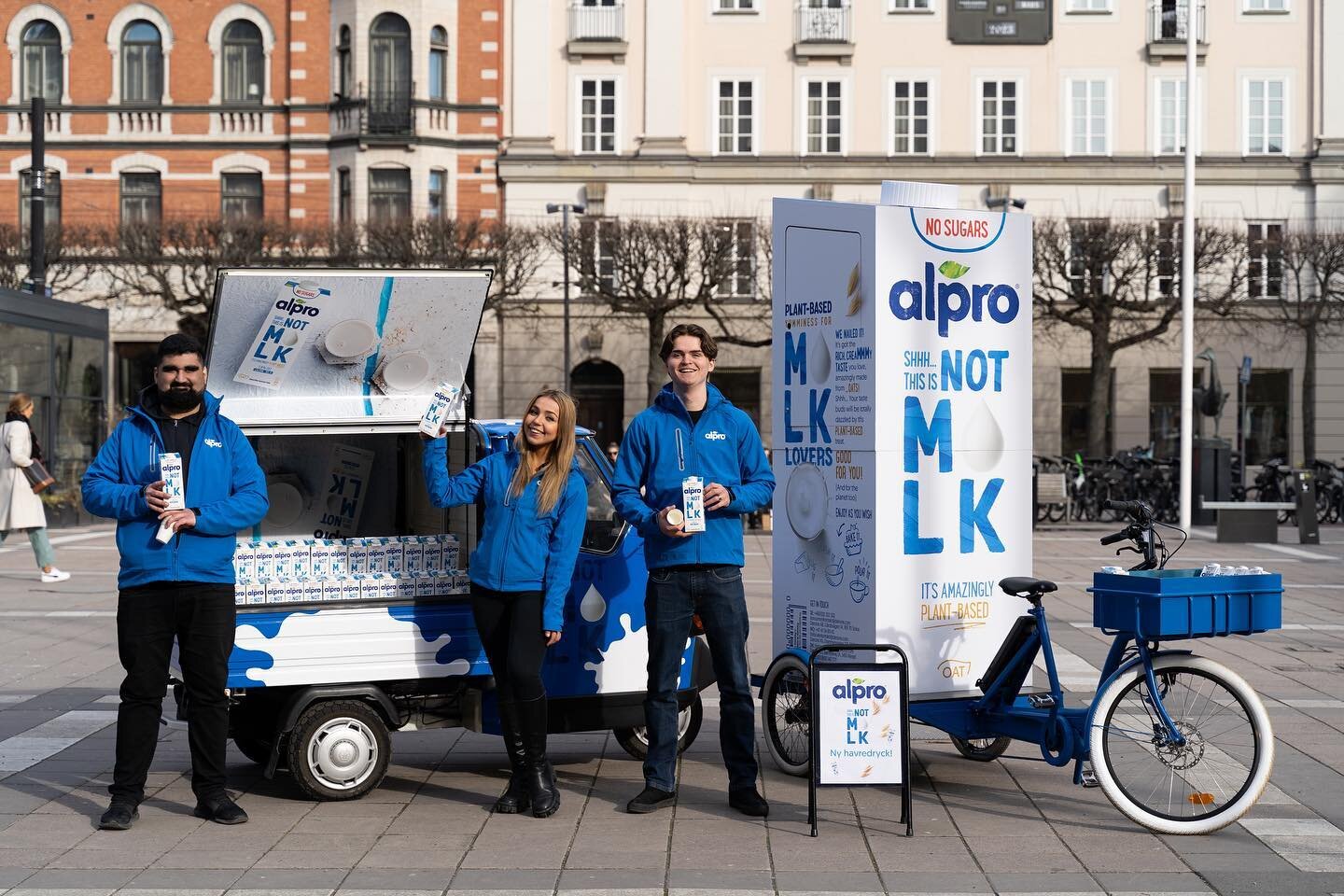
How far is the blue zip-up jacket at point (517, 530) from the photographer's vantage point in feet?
22.4

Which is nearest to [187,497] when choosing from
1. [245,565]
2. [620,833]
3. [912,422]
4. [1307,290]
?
[245,565]

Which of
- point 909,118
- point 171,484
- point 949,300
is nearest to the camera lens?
point 171,484

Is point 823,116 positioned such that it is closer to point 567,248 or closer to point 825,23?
point 825,23

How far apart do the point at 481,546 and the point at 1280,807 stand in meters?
3.61

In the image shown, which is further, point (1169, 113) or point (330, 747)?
point (1169, 113)

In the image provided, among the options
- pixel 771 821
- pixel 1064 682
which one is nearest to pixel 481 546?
pixel 771 821

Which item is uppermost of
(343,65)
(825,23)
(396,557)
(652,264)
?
(825,23)

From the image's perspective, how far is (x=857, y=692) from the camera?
21.9 feet

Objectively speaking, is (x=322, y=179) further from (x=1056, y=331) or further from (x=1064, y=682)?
(x=1064, y=682)

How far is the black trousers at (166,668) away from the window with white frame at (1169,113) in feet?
131

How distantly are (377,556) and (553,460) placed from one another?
1065mm

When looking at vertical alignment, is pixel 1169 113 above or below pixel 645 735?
above

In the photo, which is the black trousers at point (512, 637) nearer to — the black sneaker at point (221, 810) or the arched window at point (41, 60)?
the black sneaker at point (221, 810)

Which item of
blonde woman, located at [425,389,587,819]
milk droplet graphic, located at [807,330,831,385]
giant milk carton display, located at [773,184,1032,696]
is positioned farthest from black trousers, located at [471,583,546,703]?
milk droplet graphic, located at [807,330,831,385]
